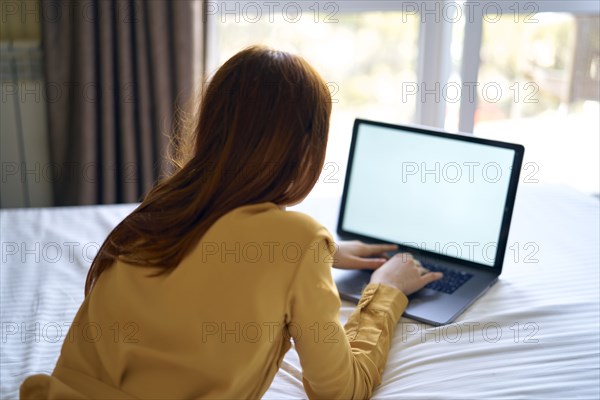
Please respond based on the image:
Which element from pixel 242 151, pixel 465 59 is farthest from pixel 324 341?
pixel 465 59

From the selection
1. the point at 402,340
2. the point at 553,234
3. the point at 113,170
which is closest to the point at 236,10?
the point at 113,170

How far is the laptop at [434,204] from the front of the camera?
144cm

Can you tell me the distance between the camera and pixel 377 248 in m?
1.54

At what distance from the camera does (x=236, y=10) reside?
8.56ft

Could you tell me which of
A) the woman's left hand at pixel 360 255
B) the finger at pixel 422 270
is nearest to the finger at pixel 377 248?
the woman's left hand at pixel 360 255

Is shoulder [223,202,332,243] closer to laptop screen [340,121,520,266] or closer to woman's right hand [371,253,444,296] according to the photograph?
woman's right hand [371,253,444,296]

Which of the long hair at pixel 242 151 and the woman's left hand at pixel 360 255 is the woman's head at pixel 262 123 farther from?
the woman's left hand at pixel 360 255

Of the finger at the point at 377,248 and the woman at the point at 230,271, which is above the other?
the woman at the point at 230,271

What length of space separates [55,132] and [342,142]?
121cm

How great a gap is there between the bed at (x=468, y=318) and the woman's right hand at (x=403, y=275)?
7 cm

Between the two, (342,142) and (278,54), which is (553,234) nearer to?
(278,54)

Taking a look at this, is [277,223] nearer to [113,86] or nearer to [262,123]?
[262,123]

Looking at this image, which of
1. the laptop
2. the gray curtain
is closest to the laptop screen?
the laptop

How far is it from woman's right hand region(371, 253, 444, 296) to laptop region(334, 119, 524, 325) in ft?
0.11
